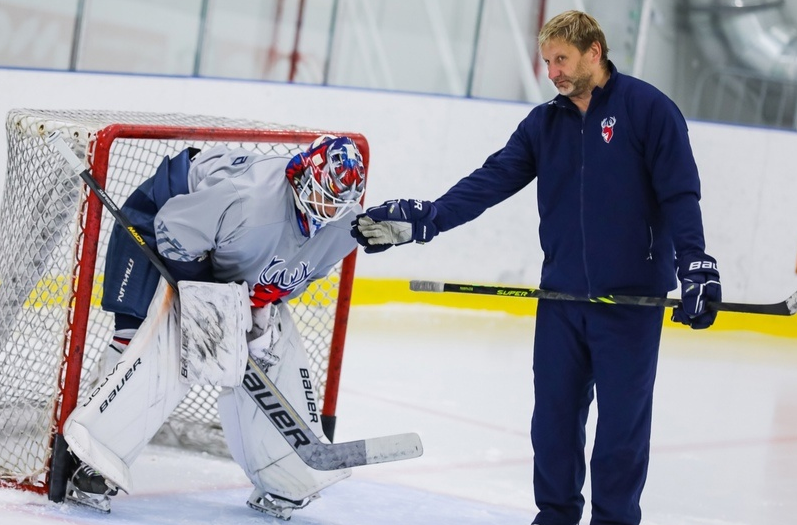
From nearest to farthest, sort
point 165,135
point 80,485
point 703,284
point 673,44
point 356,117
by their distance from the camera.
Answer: point 703,284, point 80,485, point 165,135, point 356,117, point 673,44

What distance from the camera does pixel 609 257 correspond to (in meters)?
2.51

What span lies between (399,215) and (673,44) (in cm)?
474

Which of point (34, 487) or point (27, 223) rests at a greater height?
point (27, 223)

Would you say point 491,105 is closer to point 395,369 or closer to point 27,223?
point 395,369

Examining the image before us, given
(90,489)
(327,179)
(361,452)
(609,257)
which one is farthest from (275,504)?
(609,257)

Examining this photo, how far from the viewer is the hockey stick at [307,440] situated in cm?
262

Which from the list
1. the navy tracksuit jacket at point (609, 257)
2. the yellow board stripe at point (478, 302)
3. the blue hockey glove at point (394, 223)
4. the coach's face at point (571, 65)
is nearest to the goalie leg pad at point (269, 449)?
the blue hockey glove at point (394, 223)

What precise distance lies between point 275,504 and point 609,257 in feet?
3.05

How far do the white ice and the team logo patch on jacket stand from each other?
0.97m

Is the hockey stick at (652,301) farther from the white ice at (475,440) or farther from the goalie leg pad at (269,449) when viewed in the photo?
the white ice at (475,440)

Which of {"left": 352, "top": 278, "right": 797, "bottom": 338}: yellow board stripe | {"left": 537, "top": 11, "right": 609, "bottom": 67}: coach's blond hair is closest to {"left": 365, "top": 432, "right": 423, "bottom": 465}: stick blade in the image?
{"left": 537, "top": 11, "right": 609, "bottom": 67}: coach's blond hair

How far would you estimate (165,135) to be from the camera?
277cm

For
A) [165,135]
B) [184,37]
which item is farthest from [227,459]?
[184,37]

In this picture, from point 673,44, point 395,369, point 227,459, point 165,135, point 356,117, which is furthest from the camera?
point 673,44
